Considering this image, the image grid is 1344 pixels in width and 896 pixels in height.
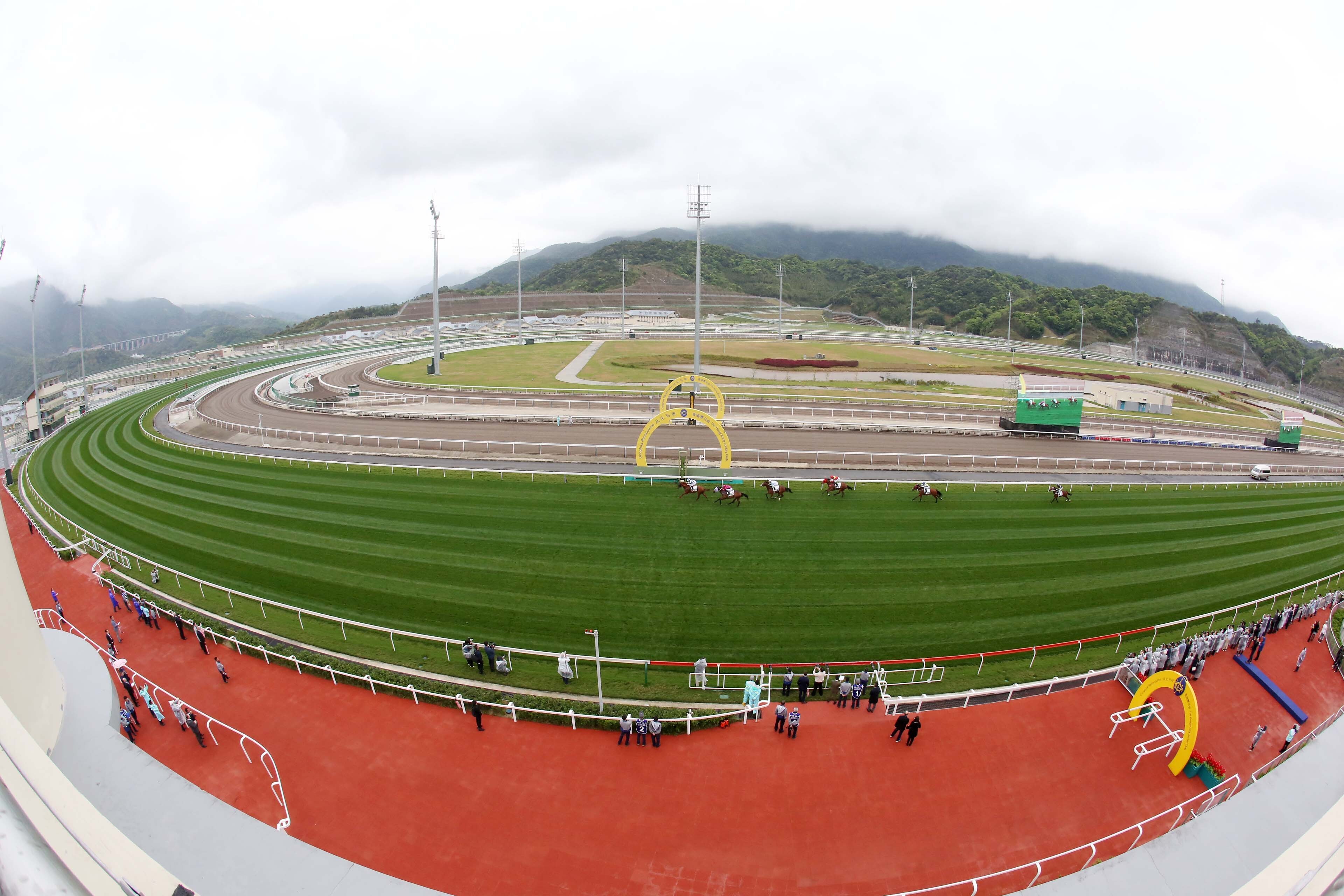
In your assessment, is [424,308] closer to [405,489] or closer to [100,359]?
[100,359]

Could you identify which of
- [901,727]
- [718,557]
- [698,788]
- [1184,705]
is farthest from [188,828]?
[1184,705]

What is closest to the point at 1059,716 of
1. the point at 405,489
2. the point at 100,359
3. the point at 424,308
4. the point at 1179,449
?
the point at 405,489

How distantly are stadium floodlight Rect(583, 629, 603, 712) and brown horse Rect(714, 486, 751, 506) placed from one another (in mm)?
9297

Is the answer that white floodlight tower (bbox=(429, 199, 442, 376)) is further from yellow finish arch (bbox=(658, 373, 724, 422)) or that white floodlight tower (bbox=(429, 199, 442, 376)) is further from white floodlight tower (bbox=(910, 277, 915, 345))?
white floodlight tower (bbox=(910, 277, 915, 345))

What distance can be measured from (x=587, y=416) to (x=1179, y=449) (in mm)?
37526

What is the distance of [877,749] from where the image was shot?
41.0ft

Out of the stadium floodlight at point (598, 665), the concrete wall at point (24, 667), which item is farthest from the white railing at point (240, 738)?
the stadium floodlight at point (598, 665)

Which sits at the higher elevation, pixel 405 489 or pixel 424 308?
pixel 424 308

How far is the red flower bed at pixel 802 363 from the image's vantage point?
2502 inches

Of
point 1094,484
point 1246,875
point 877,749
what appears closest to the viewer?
point 1246,875

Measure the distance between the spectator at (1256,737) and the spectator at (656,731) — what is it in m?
12.7

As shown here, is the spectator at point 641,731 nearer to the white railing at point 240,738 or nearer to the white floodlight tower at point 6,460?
the white railing at point 240,738

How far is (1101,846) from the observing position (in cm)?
1041

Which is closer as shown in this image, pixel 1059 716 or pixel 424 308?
pixel 1059 716
